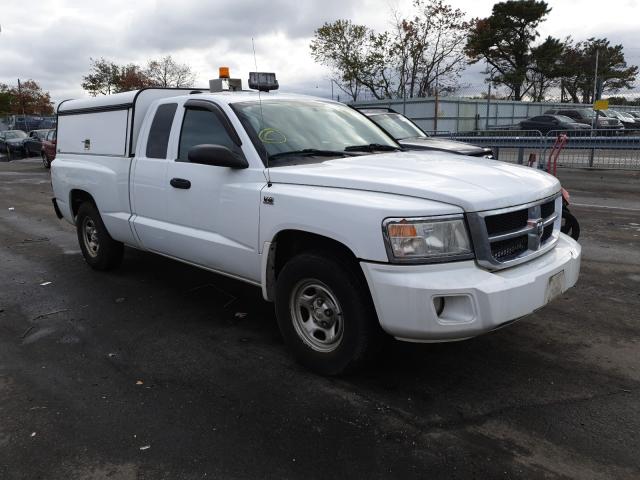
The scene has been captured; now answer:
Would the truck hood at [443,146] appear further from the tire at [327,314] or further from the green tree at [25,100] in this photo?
the green tree at [25,100]

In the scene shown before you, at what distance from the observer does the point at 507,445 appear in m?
2.88

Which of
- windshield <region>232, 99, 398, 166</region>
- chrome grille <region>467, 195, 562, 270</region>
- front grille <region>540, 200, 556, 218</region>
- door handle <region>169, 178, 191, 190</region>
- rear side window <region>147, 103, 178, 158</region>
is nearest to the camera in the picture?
A: chrome grille <region>467, 195, 562, 270</region>

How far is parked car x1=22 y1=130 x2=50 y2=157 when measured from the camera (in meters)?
25.9

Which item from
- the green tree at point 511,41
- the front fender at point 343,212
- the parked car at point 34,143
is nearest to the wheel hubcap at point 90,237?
the front fender at point 343,212

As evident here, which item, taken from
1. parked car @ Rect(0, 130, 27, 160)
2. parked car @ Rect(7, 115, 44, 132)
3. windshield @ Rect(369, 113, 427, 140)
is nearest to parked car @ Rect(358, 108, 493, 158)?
windshield @ Rect(369, 113, 427, 140)

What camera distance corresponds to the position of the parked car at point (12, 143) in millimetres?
28900

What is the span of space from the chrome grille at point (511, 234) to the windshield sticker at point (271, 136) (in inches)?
65.1

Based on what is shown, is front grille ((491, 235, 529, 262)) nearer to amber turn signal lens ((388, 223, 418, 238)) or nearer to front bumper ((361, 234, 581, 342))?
front bumper ((361, 234, 581, 342))

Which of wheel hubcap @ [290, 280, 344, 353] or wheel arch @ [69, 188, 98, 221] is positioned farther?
wheel arch @ [69, 188, 98, 221]

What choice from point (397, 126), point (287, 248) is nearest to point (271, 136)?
point (287, 248)

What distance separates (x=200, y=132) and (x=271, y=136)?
2.48ft

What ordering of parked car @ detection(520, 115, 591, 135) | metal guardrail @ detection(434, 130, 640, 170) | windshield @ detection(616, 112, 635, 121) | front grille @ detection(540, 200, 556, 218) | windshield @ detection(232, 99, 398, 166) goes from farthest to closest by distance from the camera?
windshield @ detection(616, 112, 635, 121) < parked car @ detection(520, 115, 591, 135) < metal guardrail @ detection(434, 130, 640, 170) < windshield @ detection(232, 99, 398, 166) < front grille @ detection(540, 200, 556, 218)

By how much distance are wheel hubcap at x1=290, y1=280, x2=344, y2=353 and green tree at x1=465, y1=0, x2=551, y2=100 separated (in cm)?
4722

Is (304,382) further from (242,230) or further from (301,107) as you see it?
(301,107)
